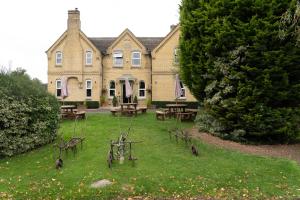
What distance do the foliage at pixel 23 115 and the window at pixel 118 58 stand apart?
80.5 ft

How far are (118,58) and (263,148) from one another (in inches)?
1070

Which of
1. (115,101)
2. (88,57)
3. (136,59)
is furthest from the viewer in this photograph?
(136,59)

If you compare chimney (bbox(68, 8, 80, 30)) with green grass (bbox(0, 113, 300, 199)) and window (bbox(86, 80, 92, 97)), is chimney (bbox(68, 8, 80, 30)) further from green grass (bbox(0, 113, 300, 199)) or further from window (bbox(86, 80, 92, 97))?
green grass (bbox(0, 113, 300, 199))

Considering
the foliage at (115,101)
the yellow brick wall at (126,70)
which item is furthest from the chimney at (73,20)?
the foliage at (115,101)

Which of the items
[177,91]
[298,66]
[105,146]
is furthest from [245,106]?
[177,91]

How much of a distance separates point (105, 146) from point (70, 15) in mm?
28126

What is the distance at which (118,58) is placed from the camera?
43.8 m

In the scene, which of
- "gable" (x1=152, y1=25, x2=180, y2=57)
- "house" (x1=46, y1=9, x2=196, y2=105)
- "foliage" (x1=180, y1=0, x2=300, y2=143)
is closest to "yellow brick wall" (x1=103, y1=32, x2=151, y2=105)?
"house" (x1=46, y1=9, x2=196, y2=105)

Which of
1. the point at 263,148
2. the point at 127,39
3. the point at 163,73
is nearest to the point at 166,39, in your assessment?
the point at 163,73

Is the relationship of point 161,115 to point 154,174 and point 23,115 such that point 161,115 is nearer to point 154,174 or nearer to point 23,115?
point 23,115

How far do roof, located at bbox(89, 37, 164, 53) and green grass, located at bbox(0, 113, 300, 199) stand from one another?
89.5ft

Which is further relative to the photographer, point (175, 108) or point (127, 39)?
point (127, 39)

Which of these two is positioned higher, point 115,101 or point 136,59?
point 136,59

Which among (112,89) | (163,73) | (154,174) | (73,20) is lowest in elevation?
(154,174)
